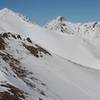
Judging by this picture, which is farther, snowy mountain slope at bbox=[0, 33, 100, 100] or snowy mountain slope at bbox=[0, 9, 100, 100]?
snowy mountain slope at bbox=[0, 33, 100, 100]

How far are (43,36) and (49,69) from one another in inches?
3049

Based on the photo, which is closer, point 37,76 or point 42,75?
point 37,76

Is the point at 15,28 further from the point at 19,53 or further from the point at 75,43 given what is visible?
the point at 19,53

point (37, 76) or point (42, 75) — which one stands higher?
point (42, 75)

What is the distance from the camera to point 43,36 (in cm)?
12094

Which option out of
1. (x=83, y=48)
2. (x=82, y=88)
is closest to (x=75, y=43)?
(x=83, y=48)

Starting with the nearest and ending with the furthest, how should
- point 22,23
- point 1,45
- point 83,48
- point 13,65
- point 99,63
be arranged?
point 13,65, point 1,45, point 99,63, point 83,48, point 22,23

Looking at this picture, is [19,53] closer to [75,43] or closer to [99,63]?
[99,63]

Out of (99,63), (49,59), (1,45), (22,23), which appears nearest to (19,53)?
(1,45)

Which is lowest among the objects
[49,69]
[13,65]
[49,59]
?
[13,65]

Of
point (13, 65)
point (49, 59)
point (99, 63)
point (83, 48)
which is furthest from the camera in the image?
point (83, 48)

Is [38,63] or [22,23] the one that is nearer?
[38,63]

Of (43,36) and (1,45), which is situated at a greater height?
(43,36)

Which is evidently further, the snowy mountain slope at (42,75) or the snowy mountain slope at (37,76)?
the snowy mountain slope at (42,75)
